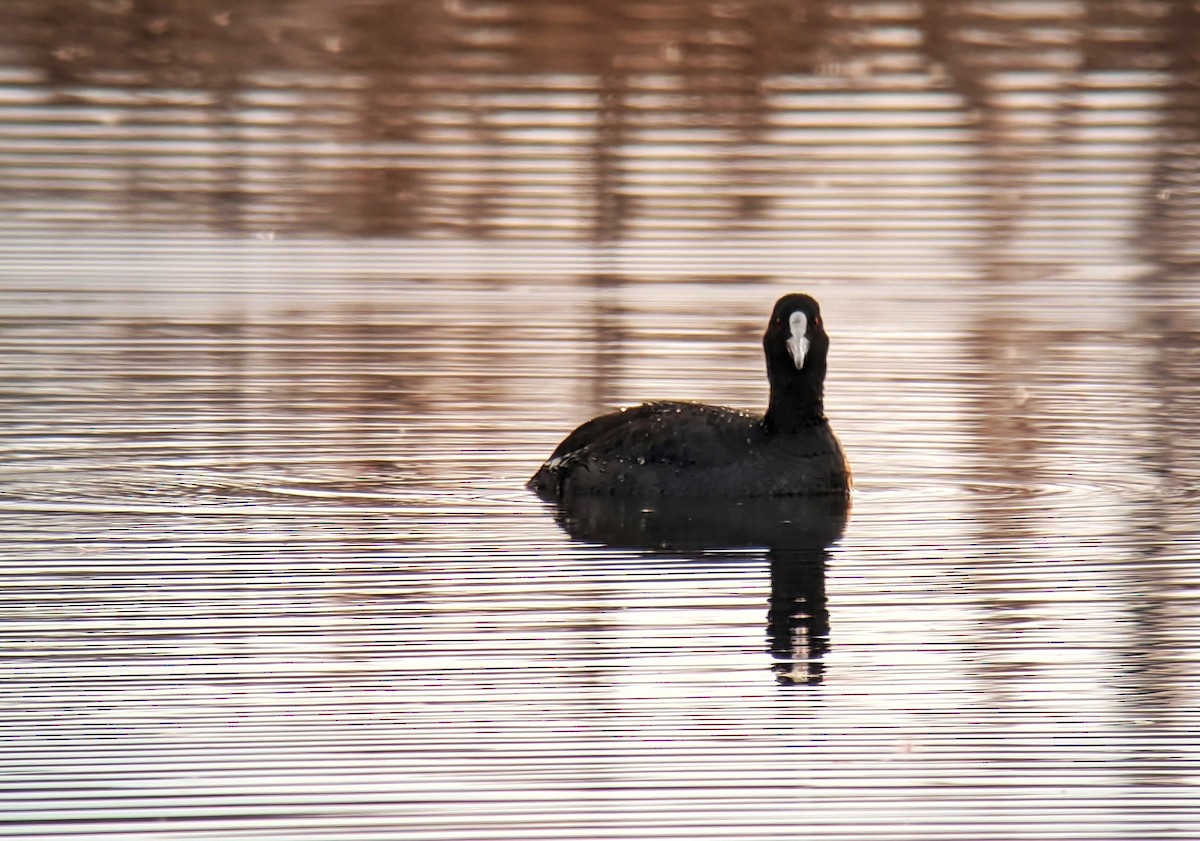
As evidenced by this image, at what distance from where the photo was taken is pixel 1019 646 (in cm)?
844

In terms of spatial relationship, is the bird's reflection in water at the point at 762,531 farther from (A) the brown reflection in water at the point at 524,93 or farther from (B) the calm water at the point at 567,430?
(A) the brown reflection in water at the point at 524,93

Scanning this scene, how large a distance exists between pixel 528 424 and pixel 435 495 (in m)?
1.90

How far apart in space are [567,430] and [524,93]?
557 inches

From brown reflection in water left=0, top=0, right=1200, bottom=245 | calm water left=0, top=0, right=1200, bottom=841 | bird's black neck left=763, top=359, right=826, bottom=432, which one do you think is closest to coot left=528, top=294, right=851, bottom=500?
bird's black neck left=763, top=359, right=826, bottom=432

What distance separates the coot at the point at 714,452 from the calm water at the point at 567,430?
206 millimetres

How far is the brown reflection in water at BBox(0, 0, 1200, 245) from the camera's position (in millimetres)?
21531

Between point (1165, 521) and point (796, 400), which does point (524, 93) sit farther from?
point (1165, 521)

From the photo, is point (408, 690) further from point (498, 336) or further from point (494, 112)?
point (494, 112)

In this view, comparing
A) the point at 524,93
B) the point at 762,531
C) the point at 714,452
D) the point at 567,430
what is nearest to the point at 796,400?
the point at 714,452

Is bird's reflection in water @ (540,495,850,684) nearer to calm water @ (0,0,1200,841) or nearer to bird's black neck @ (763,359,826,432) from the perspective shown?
calm water @ (0,0,1200,841)

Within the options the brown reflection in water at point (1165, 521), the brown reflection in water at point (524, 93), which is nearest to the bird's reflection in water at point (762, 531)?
the brown reflection in water at point (1165, 521)

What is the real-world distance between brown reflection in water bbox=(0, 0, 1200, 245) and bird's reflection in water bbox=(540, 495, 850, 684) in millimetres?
8974

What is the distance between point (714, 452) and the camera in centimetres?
1148

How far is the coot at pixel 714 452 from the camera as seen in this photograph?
11.4 metres
